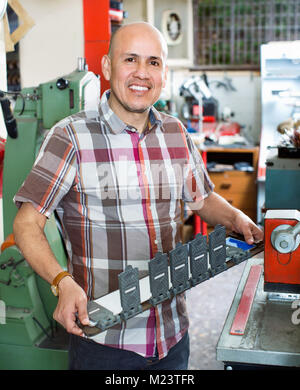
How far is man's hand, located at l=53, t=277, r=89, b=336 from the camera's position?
1.29 meters

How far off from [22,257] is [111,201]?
3.05ft

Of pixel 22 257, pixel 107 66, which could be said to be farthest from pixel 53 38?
pixel 107 66

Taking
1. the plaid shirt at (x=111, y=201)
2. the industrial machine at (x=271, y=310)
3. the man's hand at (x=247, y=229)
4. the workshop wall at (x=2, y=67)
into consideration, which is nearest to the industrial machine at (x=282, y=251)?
the industrial machine at (x=271, y=310)

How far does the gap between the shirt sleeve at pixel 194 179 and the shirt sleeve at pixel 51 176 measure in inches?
16.3

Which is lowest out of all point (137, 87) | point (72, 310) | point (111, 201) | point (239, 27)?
point (72, 310)

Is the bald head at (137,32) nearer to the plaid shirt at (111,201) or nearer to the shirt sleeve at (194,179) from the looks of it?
the plaid shirt at (111,201)

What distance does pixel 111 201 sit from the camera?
1.67m

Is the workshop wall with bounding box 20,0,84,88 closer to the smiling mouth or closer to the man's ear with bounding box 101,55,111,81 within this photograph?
the man's ear with bounding box 101,55,111,81

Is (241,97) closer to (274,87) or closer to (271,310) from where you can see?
(274,87)

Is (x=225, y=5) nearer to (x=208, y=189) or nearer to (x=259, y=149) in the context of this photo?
(x=259, y=149)

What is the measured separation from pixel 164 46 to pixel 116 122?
298 millimetres

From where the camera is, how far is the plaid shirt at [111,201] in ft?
5.34

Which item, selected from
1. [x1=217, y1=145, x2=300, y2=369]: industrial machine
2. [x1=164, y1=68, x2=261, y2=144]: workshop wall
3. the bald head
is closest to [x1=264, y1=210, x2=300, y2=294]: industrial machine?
[x1=217, y1=145, x2=300, y2=369]: industrial machine

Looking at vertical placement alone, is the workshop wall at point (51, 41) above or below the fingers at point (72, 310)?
above
